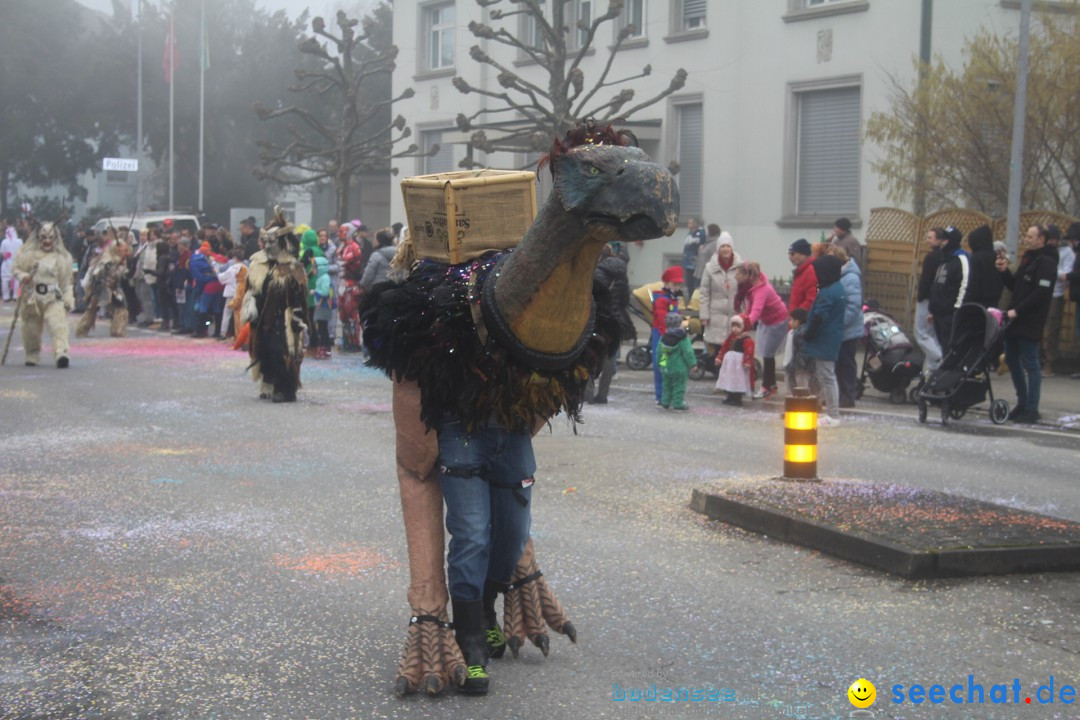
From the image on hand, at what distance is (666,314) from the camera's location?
14211 mm

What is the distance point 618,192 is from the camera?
13.2 feet

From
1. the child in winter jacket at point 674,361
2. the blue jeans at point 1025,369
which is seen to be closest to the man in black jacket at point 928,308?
the blue jeans at point 1025,369

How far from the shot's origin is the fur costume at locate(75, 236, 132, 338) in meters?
23.3

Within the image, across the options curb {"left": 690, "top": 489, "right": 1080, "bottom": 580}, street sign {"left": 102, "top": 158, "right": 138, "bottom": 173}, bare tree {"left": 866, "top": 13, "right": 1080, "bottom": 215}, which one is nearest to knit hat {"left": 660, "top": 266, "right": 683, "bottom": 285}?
bare tree {"left": 866, "top": 13, "right": 1080, "bottom": 215}

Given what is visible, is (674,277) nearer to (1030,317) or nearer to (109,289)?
(1030,317)

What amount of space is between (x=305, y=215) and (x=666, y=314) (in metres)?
61.4

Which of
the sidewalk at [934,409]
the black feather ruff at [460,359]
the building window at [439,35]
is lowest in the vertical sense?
the sidewalk at [934,409]

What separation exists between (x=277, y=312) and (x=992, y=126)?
1133 cm

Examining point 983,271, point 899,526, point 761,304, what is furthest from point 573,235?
point 983,271

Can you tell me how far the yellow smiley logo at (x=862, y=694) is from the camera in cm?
484

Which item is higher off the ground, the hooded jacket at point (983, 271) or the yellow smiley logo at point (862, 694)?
the hooded jacket at point (983, 271)

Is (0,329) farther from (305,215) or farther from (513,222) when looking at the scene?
(305,215)

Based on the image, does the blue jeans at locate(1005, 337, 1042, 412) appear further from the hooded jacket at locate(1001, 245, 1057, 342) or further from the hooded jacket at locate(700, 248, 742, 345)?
the hooded jacket at locate(700, 248, 742, 345)

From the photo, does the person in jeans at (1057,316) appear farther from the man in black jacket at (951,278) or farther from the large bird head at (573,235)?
the large bird head at (573,235)
